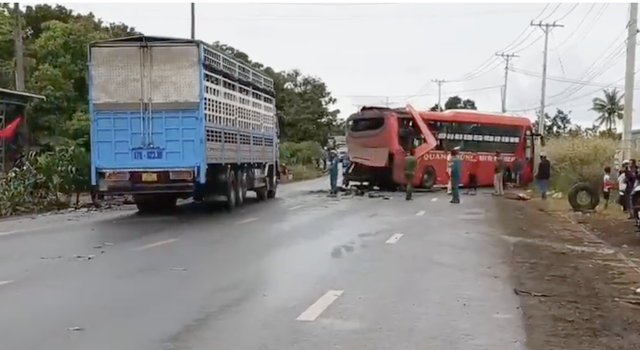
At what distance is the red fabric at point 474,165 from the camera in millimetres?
37469

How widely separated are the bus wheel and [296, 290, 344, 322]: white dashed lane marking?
2626cm

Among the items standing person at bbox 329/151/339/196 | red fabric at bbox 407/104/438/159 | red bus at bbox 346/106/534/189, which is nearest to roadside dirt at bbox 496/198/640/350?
standing person at bbox 329/151/339/196

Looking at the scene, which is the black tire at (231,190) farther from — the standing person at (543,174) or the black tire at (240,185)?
the standing person at (543,174)

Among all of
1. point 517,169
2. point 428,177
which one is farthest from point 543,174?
point 517,169

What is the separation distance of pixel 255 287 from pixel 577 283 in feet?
13.7

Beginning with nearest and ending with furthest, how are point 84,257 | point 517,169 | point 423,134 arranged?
point 84,257 < point 423,134 < point 517,169

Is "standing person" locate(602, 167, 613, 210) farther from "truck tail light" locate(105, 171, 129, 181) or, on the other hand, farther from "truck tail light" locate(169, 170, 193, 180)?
"truck tail light" locate(105, 171, 129, 181)

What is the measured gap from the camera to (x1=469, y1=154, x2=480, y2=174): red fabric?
37.5 m

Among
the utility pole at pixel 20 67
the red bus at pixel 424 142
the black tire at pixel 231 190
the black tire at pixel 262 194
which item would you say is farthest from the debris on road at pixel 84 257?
the red bus at pixel 424 142

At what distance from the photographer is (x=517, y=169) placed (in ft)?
126

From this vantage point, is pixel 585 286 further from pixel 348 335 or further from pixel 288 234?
pixel 288 234

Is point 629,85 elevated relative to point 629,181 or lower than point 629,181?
elevated

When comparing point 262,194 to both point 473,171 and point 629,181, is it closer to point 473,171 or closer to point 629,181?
point 473,171

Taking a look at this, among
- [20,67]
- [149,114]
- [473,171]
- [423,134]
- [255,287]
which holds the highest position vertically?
[20,67]
